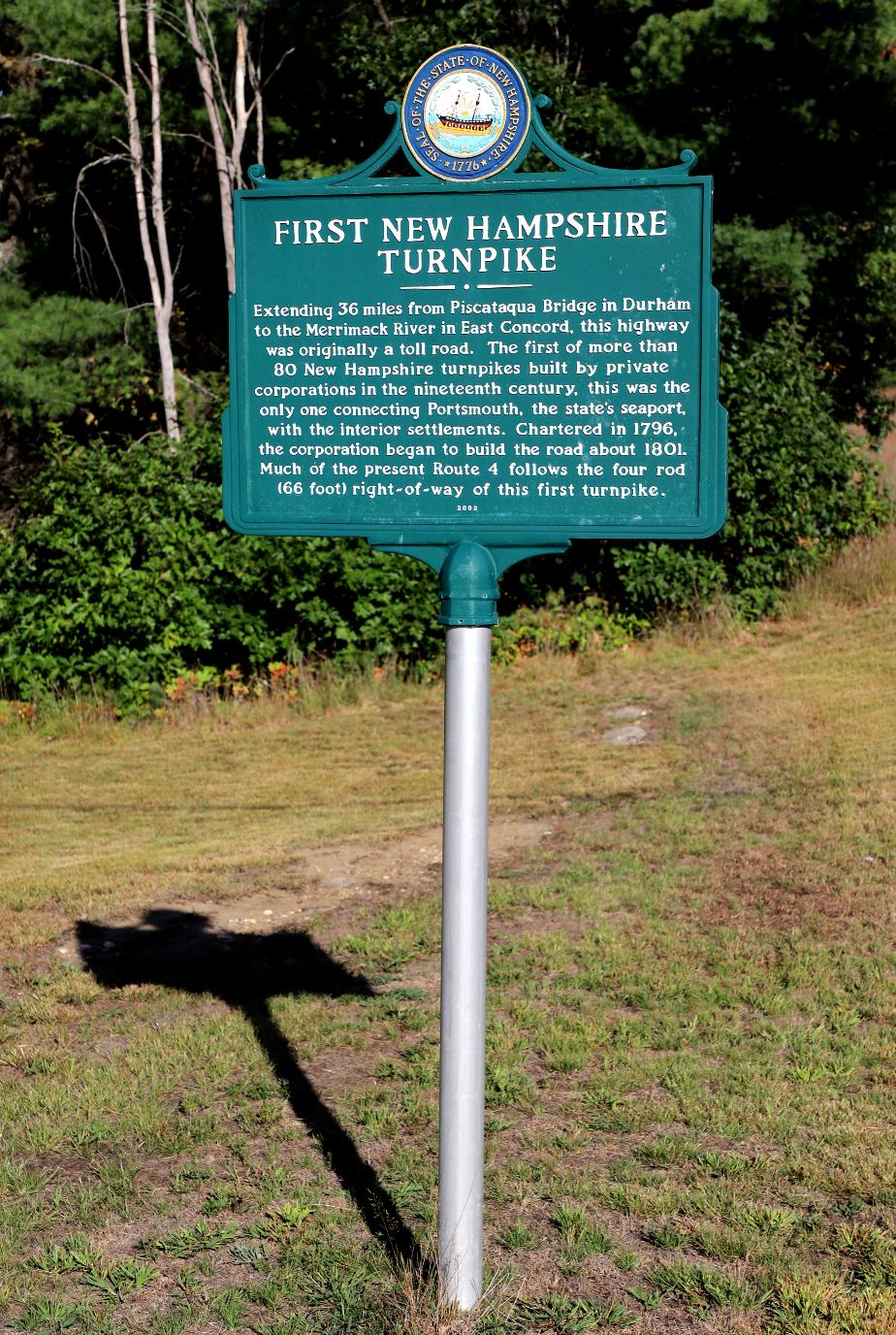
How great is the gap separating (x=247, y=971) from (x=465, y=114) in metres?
4.08

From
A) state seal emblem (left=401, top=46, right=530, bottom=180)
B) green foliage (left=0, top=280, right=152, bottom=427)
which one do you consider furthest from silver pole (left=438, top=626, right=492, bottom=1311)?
green foliage (left=0, top=280, right=152, bottom=427)

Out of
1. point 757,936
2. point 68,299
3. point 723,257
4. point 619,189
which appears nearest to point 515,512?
point 619,189

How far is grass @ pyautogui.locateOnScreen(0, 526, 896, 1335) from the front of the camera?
3936 mm

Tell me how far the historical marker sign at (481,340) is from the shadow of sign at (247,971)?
2.31 meters

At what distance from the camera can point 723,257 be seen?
670 inches

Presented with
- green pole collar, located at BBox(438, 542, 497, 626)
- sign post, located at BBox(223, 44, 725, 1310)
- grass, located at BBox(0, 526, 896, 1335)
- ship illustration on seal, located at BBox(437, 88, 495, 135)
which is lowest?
grass, located at BBox(0, 526, 896, 1335)

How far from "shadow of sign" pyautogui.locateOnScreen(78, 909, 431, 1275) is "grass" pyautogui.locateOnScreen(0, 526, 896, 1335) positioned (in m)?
0.02

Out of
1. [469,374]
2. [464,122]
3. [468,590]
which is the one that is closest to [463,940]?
[468,590]

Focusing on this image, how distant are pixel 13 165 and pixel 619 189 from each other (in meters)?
21.6

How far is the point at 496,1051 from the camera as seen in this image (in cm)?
544

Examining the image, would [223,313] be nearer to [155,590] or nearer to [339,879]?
[155,590]

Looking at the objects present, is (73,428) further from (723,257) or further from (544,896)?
(544,896)

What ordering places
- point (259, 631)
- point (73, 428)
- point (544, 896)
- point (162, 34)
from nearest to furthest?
point (544, 896) → point (259, 631) → point (162, 34) → point (73, 428)

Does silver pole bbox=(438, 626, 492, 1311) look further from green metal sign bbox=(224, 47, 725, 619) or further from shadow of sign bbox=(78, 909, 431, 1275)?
shadow of sign bbox=(78, 909, 431, 1275)
